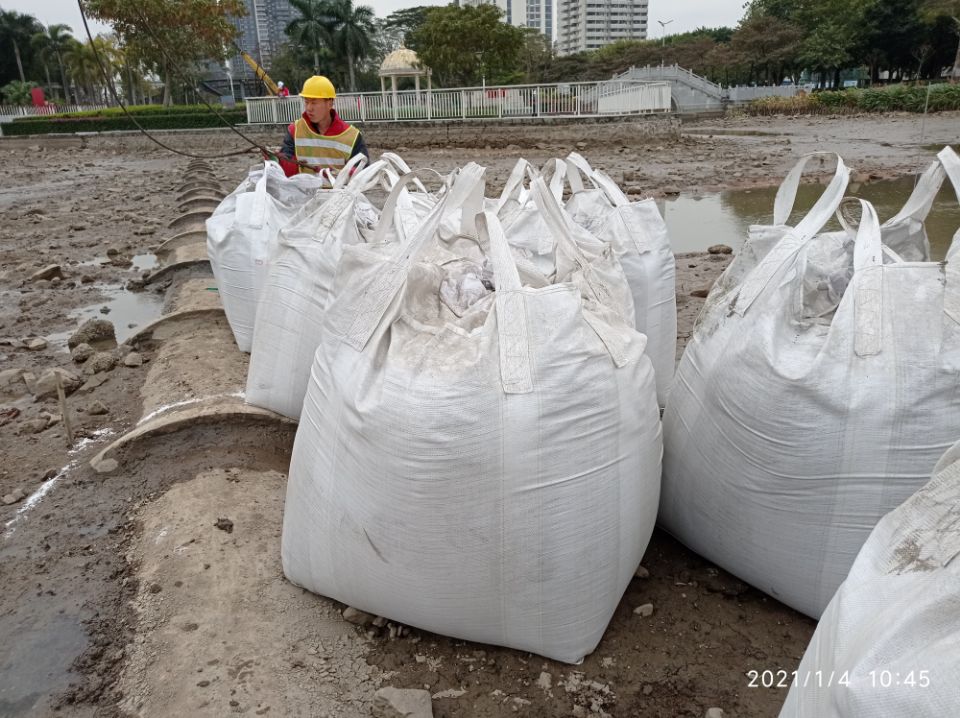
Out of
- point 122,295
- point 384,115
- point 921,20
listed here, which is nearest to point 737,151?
point 384,115

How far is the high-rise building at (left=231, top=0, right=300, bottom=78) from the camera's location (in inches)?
2544

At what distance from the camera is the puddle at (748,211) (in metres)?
6.14

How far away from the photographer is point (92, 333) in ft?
14.2

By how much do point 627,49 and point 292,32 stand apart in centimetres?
2549

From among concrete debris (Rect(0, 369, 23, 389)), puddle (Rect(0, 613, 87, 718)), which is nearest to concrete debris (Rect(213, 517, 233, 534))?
puddle (Rect(0, 613, 87, 718))

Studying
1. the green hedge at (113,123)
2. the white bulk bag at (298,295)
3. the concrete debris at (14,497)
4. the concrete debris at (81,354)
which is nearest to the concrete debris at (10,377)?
the concrete debris at (81,354)

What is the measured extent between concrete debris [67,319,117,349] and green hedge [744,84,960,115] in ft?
92.4

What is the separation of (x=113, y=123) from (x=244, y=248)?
2851cm

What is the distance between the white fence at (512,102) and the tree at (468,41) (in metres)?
16.6

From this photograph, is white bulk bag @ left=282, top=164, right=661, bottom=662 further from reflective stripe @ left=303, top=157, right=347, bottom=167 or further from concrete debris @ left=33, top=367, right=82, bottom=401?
reflective stripe @ left=303, top=157, right=347, bottom=167

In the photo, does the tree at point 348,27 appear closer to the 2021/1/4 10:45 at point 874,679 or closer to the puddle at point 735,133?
the puddle at point 735,133

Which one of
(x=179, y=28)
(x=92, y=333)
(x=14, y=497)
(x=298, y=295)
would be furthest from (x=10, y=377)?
(x=179, y=28)

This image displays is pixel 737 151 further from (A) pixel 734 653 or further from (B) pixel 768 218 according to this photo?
(A) pixel 734 653

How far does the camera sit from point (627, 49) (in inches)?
2158
